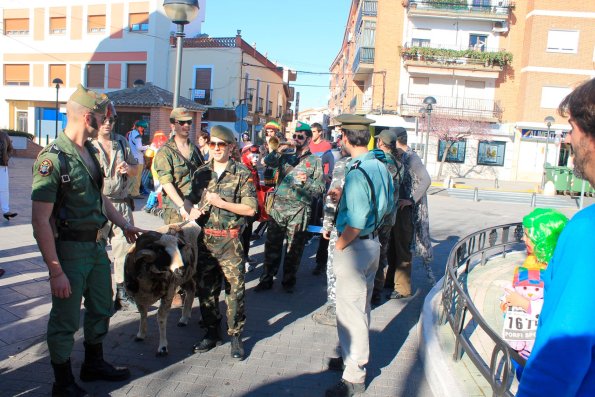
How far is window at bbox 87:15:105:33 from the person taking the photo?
3294cm

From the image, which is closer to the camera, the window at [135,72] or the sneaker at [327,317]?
the sneaker at [327,317]

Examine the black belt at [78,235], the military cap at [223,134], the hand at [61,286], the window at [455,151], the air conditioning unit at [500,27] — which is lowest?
the hand at [61,286]

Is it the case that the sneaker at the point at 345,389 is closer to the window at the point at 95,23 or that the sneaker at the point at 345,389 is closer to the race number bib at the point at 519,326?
the race number bib at the point at 519,326

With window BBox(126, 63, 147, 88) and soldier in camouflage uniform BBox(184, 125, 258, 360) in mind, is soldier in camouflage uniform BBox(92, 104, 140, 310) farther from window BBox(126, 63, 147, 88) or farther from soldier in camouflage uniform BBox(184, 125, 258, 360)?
window BBox(126, 63, 147, 88)

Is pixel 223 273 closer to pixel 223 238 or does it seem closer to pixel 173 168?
pixel 223 238

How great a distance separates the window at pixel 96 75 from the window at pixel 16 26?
621cm

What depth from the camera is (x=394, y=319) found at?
536 centimetres

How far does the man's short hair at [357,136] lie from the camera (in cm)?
378

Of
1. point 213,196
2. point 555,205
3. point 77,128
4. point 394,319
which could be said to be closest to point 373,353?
point 394,319

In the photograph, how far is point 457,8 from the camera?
3325cm

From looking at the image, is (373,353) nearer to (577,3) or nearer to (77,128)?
(77,128)

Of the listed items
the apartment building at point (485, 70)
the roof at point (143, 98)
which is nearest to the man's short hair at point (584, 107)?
the roof at point (143, 98)

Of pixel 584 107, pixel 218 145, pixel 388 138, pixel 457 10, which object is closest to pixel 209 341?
pixel 218 145

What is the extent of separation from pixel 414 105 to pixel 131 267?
32.6 meters
